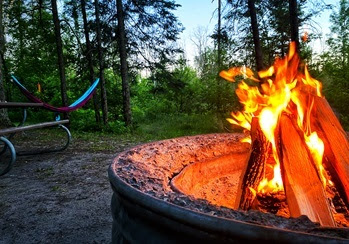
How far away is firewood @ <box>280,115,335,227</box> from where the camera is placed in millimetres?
1190

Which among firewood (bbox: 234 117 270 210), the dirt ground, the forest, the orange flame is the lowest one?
the dirt ground

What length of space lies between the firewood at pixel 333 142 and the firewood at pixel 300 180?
14 cm

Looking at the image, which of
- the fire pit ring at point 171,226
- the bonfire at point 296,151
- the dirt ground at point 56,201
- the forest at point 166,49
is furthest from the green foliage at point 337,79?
the fire pit ring at point 171,226

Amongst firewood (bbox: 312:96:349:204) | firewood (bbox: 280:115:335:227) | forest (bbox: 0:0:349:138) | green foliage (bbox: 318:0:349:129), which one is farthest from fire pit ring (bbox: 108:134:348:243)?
green foliage (bbox: 318:0:349:129)

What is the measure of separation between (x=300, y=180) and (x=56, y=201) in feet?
8.13

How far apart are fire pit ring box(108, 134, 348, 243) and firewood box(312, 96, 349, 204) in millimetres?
853

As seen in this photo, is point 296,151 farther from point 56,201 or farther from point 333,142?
point 56,201

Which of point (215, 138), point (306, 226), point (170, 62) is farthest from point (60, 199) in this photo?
point (170, 62)

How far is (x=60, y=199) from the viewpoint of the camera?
3.02 metres

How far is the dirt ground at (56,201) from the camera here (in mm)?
2295

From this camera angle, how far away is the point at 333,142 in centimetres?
151

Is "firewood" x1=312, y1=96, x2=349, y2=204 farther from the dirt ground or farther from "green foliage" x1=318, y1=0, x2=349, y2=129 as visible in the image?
"green foliage" x1=318, y1=0, x2=349, y2=129

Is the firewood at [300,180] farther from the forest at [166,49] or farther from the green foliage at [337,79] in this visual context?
the green foliage at [337,79]

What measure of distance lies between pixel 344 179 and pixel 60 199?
8.63 ft
